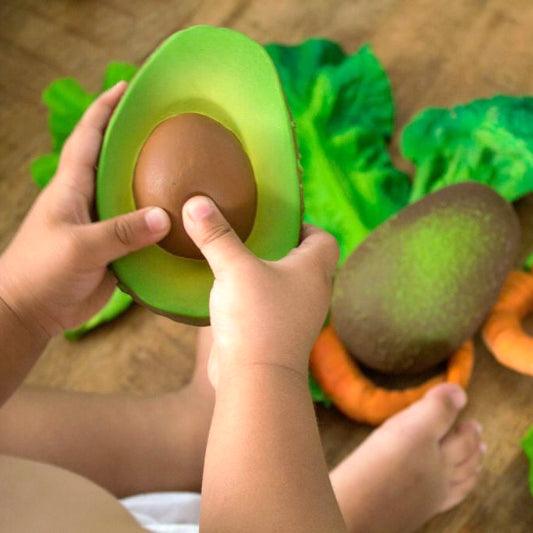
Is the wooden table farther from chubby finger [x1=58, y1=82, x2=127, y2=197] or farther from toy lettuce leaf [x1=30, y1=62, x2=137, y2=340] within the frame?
chubby finger [x1=58, y1=82, x2=127, y2=197]

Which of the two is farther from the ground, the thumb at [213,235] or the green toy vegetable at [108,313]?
the thumb at [213,235]

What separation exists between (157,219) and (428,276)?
0.32 meters

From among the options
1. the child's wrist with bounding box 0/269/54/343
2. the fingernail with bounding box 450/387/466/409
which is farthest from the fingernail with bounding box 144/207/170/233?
the fingernail with bounding box 450/387/466/409

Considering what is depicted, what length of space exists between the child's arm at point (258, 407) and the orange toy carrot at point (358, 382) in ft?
0.93

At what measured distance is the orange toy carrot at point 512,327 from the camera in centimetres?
76

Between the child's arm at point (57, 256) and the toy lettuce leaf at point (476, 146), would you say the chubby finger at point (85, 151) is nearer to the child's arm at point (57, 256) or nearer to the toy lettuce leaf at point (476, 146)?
the child's arm at point (57, 256)

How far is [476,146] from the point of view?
849mm

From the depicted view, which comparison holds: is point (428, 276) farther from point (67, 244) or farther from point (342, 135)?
point (67, 244)

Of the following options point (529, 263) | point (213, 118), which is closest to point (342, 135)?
point (529, 263)

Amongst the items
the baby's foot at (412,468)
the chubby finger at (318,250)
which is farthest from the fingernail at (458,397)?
the chubby finger at (318,250)

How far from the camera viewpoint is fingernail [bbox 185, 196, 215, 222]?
49cm

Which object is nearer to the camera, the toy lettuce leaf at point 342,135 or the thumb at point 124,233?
the thumb at point 124,233

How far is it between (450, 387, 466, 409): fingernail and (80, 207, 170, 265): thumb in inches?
15.1

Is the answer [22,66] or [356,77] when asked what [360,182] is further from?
[22,66]
